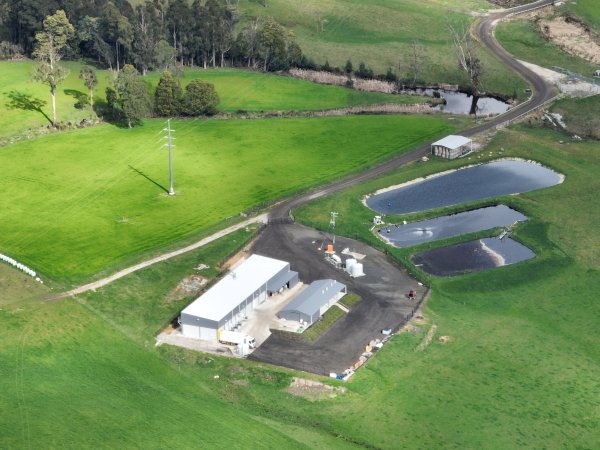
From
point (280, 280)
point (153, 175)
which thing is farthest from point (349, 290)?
point (153, 175)

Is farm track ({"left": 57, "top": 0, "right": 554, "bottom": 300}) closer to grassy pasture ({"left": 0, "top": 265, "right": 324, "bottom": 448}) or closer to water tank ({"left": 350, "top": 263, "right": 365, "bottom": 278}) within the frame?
grassy pasture ({"left": 0, "top": 265, "right": 324, "bottom": 448})

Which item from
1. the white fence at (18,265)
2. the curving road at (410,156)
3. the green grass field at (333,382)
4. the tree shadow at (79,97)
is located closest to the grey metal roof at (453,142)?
the curving road at (410,156)

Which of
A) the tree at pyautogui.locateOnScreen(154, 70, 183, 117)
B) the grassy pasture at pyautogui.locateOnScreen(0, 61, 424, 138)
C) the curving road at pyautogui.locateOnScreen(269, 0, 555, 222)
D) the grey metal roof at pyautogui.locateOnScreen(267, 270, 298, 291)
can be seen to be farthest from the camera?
the tree at pyautogui.locateOnScreen(154, 70, 183, 117)

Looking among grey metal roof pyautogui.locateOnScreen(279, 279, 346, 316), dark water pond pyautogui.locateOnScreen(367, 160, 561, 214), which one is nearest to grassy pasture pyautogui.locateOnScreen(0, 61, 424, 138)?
dark water pond pyautogui.locateOnScreen(367, 160, 561, 214)

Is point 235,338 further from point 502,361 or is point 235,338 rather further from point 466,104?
point 466,104

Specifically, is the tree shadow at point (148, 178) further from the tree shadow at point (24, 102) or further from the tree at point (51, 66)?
the tree shadow at point (24, 102)

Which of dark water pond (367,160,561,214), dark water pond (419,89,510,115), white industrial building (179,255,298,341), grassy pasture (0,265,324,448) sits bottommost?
grassy pasture (0,265,324,448)

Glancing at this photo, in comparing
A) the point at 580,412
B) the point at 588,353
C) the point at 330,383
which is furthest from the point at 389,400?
the point at 588,353
